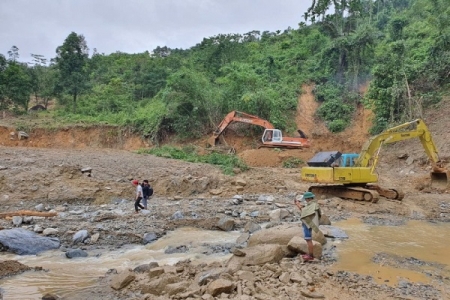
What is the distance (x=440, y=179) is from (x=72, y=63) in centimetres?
2403

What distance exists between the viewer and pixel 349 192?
13.0 meters

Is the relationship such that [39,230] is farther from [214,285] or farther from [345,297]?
[345,297]

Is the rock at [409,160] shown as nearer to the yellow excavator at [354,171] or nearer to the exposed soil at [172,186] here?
the exposed soil at [172,186]

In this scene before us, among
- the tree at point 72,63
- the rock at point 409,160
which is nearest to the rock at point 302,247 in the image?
the rock at point 409,160

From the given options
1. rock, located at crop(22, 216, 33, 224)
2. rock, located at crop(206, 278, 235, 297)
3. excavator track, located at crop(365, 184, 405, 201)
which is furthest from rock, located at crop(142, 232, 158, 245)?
excavator track, located at crop(365, 184, 405, 201)

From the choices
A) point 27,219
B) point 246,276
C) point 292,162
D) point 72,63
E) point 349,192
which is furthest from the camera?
point 72,63

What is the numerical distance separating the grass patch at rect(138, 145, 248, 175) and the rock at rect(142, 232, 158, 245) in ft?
26.0

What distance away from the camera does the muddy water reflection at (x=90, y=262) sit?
6176 millimetres

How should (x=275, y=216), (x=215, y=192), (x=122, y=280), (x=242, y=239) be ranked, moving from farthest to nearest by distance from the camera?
(x=215, y=192) < (x=275, y=216) < (x=242, y=239) < (x=122, y=280)

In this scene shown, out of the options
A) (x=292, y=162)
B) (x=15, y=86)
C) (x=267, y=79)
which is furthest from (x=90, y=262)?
(x=267, y=79)

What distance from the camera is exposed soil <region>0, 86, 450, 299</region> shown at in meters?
9.90

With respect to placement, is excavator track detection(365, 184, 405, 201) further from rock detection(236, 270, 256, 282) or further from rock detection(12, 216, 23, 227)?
rock detection(12, 216, 23, 227)

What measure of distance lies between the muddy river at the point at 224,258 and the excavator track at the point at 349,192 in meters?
2.31

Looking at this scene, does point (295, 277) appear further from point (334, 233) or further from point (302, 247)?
point (334, 233)
